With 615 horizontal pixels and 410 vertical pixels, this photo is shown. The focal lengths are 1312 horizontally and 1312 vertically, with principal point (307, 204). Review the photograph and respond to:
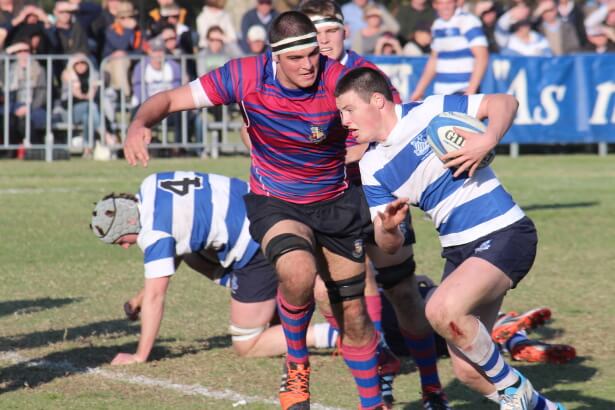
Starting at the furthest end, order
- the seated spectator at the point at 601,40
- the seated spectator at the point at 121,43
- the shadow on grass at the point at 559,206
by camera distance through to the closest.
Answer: the seated spectator at the point at 601,40
the seated spectator at the point at 121,43
the shadow on grass at the point at 559,206

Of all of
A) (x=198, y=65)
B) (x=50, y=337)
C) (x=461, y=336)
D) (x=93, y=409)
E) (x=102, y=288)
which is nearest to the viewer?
(x=461, y=336)

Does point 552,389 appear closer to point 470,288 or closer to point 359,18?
point 470,288

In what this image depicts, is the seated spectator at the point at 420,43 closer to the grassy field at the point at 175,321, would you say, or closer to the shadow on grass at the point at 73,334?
the grassy field at the point at 175,321

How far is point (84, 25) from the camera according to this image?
20688 mm

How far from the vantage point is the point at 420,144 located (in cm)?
648

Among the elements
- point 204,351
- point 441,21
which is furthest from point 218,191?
point 441,21

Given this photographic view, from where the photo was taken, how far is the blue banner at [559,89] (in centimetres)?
2062

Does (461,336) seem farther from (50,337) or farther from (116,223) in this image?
(50,337)

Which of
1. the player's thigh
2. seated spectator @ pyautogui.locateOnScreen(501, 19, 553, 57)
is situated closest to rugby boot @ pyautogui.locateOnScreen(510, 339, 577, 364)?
the player's thigh

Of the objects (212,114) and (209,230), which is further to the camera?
(212,114)

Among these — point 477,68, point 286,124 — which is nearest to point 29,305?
point 286,124

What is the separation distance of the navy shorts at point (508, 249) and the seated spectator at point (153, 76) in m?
13.4

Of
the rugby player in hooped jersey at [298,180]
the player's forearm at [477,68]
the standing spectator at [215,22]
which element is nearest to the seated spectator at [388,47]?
the standing spectator at [215,22]

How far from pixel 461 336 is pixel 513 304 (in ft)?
12.2
